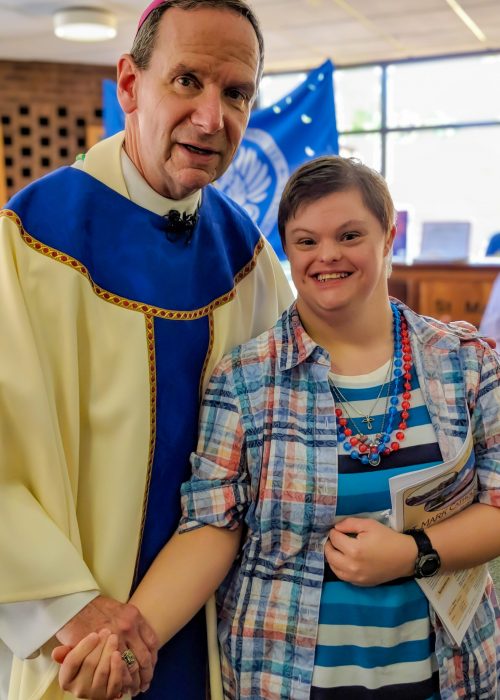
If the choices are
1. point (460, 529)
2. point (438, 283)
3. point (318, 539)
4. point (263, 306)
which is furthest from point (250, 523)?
point (438, 283)

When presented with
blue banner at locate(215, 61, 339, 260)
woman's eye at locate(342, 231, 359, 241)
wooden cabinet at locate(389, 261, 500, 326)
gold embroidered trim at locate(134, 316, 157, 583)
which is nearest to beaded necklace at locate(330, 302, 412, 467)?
woman's eye at locate(342, 231, 359, 241)

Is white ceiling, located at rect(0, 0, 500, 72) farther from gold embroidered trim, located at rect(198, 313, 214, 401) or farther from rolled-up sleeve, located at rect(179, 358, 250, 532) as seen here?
rolled-up sleeve, located at rect(179, 358, 250, 532)

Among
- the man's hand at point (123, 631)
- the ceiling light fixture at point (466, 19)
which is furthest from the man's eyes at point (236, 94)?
the ceiling light fixture at point (466, 19)

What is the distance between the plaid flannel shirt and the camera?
1.36 meters

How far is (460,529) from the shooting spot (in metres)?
1.39

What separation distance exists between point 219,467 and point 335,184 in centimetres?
53

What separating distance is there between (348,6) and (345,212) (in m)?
5.45

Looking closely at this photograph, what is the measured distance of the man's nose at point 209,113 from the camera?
1379 millimetres

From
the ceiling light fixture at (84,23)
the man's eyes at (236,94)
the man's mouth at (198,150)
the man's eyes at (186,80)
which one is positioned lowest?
the man's mouth at (198,150)

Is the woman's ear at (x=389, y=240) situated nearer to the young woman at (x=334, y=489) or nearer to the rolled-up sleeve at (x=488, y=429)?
the young woman at (x=334, y=489)

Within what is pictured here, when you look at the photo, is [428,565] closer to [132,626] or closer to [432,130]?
[132,626]

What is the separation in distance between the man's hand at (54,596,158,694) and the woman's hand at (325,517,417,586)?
328mm

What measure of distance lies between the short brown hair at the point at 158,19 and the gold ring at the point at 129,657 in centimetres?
100

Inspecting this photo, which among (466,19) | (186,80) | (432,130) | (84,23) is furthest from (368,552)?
(432,130)
